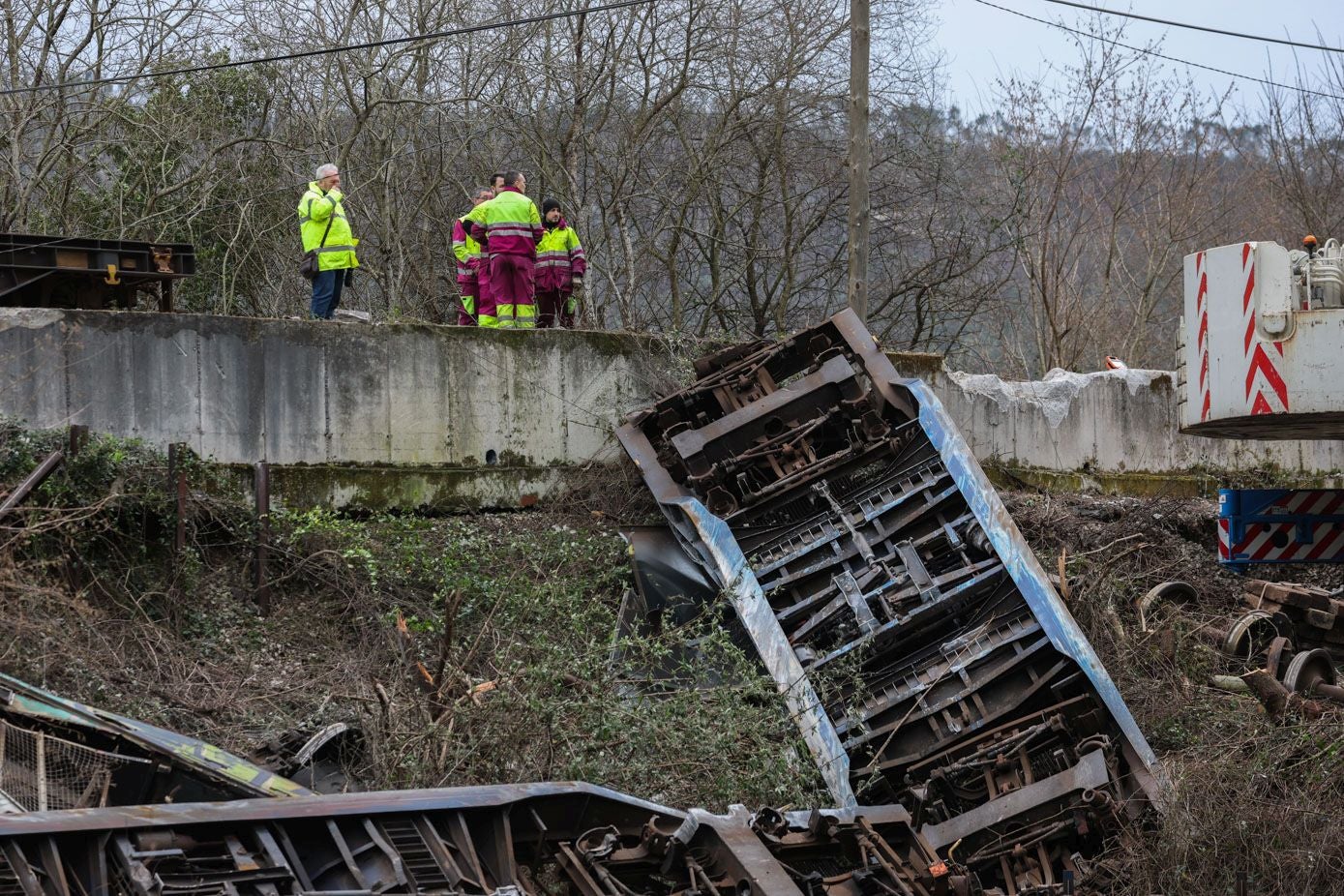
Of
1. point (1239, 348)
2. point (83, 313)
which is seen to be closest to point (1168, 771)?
point (1239, 348)

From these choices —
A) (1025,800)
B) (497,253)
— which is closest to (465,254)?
(497,253)

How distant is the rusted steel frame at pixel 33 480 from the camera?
25.7 ft

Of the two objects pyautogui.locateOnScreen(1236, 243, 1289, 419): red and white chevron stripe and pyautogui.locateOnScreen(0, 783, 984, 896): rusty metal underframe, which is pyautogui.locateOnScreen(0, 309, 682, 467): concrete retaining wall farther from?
pyautogui.locateOnScreen(0, 783, 984, 896): rusty metal underframe

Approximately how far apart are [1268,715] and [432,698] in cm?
443

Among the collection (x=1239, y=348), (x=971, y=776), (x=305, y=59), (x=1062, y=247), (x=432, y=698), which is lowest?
(x=971, y=776)

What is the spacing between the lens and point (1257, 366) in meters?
7.03

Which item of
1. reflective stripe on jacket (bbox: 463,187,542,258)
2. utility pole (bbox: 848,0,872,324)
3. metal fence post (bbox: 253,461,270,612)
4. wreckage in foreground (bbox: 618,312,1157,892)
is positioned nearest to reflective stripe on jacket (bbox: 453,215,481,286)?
reflective stripe on jacket (bbox: 463,187,542,258)

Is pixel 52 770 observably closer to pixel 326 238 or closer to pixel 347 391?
pixel 347 391

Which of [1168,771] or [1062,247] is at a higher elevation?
[1062,247]

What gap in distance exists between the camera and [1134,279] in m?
24.0

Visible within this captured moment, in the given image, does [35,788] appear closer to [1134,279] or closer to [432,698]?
[432,698]

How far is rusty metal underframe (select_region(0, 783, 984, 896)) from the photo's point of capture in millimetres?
3992

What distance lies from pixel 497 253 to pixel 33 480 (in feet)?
15.2

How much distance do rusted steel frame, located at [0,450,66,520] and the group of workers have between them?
133 inches
